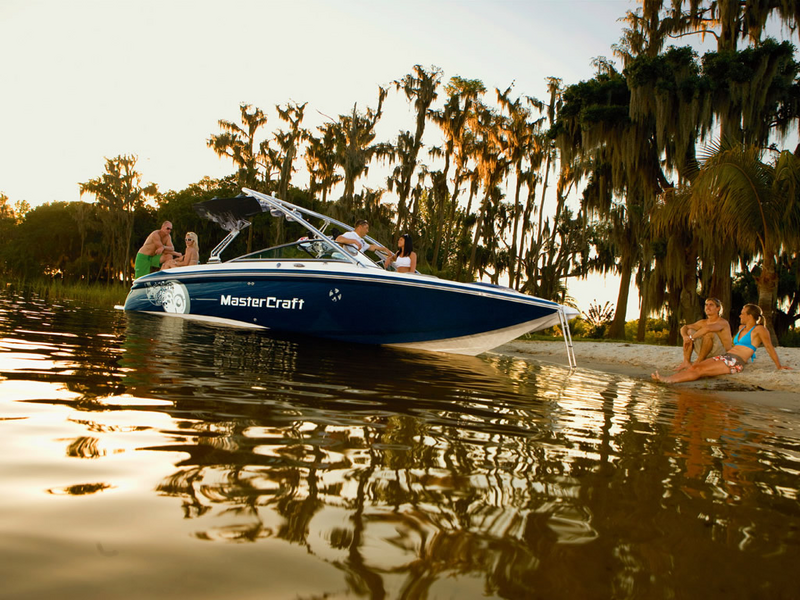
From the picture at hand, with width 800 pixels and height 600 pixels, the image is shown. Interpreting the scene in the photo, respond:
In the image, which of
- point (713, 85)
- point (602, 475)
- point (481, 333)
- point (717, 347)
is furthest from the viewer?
point (713, 85)

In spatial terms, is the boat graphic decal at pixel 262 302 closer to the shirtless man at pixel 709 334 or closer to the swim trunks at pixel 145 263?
the swim trunks at pixel 145 263

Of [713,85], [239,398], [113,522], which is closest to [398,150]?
[713,85]

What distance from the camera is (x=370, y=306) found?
7914 mm

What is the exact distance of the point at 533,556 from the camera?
1379 millimetres

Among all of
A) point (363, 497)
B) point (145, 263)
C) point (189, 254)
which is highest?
point (189, 254)

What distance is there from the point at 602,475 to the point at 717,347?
8.45 m

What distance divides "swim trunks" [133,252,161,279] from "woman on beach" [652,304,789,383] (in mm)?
9113

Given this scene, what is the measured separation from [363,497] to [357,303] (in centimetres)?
628

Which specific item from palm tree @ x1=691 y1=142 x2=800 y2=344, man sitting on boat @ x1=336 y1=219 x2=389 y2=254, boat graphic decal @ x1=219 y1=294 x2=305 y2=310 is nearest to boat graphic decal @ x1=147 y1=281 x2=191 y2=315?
boat graphic decal @ x1=219 y1=294 x2=305 y2=310

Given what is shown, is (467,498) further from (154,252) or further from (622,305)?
(622,305)

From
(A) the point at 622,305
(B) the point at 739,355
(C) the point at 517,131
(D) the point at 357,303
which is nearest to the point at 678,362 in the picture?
(B) the point at 739,355

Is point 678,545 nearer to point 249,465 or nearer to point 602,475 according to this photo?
point 602,475

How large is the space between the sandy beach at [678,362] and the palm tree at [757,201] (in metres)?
2.01

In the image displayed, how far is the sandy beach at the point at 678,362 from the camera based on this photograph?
6.36 m
